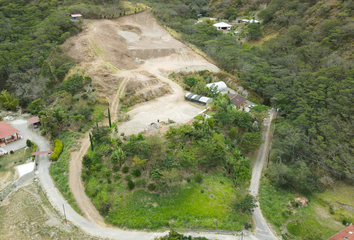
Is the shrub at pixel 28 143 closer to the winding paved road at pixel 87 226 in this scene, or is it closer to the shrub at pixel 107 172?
the winding paved road at pixel 87 226

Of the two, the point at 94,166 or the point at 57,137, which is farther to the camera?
the point at 57,137

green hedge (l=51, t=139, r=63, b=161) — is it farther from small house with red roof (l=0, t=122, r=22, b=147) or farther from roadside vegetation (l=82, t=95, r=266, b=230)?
small house with red roof (l=0, t=122, r=22, b=147)

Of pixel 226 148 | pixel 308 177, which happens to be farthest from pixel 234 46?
pixel 308 177

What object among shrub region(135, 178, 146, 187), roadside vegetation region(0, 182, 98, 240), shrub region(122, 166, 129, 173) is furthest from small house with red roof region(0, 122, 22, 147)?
shrub region(135, 178, 146, 187)

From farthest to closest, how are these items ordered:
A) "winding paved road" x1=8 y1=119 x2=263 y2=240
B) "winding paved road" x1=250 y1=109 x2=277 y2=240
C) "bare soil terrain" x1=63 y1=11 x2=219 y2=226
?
1. "bare soil terrain" x1=63 y1=11 x2=219 y2=226
2. "winding paved road" x1=250 y1=109 x2=277 y2=240
3. "winding paved road" x1=8 y1=119 x2=263 y2=240

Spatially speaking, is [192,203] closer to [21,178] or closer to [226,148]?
[226,148]

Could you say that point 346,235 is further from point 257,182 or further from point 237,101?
point 237,101

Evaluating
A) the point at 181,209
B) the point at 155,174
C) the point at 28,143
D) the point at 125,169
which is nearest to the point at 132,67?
the point at 28,143
